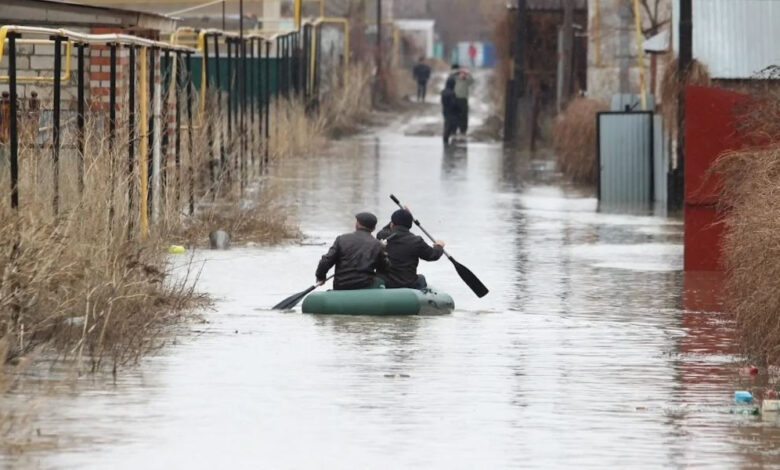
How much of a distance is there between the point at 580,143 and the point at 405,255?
16.0m

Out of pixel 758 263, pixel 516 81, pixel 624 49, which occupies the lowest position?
pixel 758 263

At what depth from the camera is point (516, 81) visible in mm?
43656

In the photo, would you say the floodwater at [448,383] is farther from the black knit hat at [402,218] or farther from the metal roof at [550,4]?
the metal roof at [550,4]

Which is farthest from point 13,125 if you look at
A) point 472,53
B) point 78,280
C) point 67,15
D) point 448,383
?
point 472,53

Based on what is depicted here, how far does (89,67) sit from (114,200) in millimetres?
6555

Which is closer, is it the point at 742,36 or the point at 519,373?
the point at 519,373

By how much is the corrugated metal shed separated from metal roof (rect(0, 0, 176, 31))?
6712 millimetres

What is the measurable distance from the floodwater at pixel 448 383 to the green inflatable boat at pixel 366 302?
0.16 m

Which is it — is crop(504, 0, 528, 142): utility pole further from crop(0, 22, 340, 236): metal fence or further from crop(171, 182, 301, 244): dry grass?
crop(171, 182, 301, 244): dry grass

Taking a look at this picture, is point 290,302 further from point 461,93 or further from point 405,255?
point 461,93

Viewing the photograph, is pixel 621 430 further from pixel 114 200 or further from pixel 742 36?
pixel 742 36

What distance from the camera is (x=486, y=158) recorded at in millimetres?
37688

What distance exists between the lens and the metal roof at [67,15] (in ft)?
62.8

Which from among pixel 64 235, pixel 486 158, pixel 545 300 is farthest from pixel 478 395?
pixel 486 158
